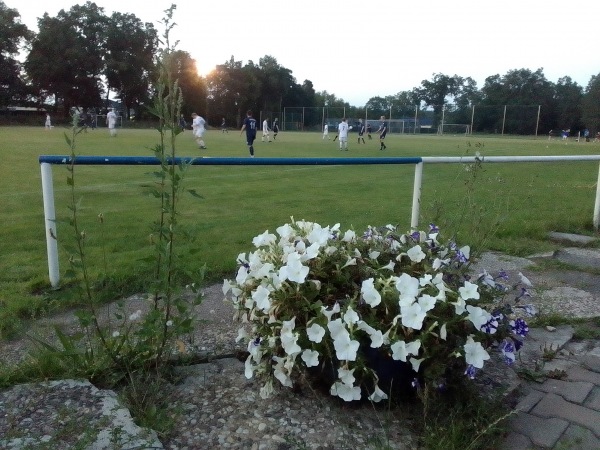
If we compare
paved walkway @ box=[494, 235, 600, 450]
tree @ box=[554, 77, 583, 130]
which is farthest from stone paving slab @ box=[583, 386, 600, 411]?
tree @ box=[554, 77, 583, 130]

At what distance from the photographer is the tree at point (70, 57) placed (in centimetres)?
7394

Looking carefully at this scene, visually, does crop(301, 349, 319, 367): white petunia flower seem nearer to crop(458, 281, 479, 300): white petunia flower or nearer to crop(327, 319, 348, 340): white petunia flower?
crop(327, 319, 348, 340): white petunia flower

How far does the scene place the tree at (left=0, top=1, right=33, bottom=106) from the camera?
229 feet

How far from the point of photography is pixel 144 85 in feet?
263

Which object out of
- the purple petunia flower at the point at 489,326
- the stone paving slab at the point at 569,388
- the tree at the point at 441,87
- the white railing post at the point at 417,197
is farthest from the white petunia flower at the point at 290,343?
the tree at the point at 441,87

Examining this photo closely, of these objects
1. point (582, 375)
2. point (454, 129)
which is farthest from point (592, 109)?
point (582, 375)

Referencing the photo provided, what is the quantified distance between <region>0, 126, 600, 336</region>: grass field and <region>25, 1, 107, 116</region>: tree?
6475 centimetres

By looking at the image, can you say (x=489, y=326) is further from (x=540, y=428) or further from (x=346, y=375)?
(x=346, y=375)

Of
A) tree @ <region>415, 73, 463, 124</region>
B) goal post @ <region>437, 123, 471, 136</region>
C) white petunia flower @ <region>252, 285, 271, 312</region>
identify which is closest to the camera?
white petunia flower @ <region>252, 285, 271, 312</region>

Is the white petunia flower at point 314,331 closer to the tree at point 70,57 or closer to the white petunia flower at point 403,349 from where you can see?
the white petunia flower at point 403,349

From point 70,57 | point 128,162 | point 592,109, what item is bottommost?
point 128,162

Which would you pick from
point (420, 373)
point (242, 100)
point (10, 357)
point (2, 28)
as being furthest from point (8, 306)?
point (242, 100)

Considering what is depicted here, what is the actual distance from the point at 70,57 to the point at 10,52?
7.06 m

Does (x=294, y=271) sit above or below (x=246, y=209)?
above
